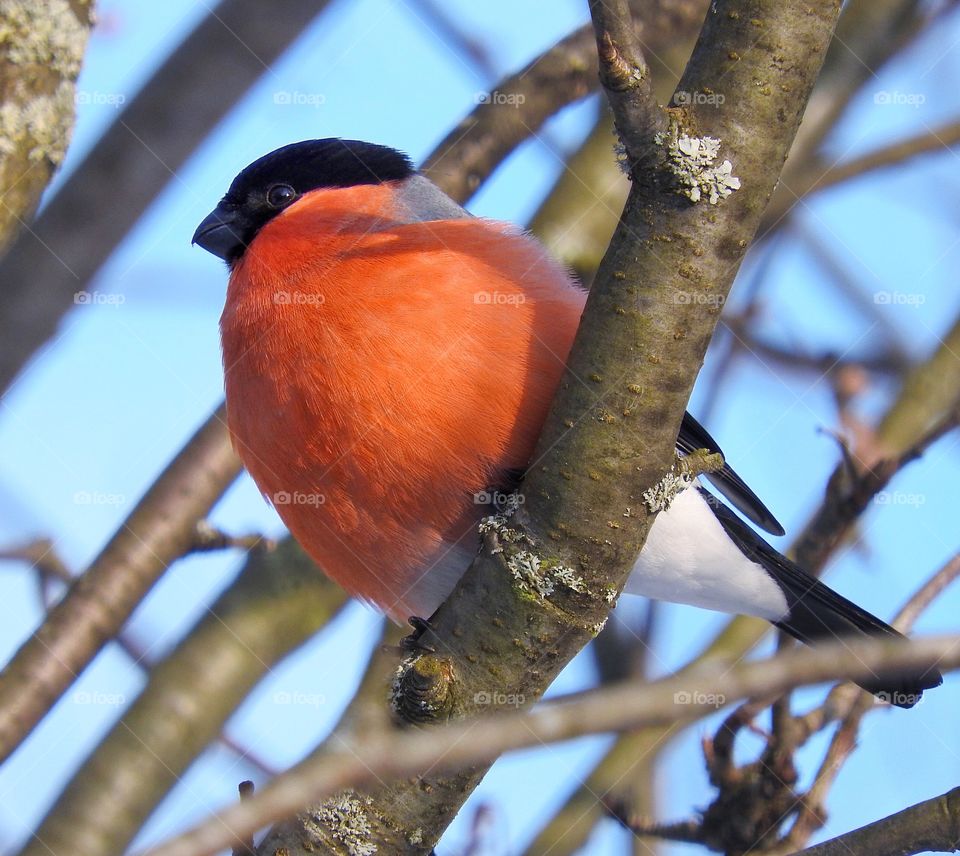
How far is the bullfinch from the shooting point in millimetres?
2627

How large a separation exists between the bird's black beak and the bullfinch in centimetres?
8

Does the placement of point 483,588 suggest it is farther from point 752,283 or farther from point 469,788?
point 752,283

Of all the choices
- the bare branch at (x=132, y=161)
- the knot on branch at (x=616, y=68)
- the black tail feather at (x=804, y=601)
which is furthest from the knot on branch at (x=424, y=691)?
the black tail feather at (x=804, y=601)

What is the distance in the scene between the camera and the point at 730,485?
11.2 ft

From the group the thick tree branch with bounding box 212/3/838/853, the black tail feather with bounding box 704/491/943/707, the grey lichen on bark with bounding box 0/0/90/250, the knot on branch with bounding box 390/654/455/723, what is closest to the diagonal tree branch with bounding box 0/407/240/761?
the thick tree branch with bounding box 212/3/838/853

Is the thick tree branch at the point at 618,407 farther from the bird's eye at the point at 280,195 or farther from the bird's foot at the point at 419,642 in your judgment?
the bird's eye at the point at 280,195

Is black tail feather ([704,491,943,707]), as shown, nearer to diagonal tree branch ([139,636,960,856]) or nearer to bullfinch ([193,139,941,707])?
bullfinch ([193,139,941,707])

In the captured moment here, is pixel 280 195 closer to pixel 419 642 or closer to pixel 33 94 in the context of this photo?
pixel 33 94

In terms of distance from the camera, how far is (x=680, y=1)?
3848 mm

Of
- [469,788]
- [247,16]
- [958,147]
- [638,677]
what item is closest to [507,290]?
[247,16]

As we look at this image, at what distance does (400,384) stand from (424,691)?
83 centimetres

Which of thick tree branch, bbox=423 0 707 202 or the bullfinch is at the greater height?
thick tree branch, bbox=423 0 707 202

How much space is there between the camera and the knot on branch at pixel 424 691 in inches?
80.1

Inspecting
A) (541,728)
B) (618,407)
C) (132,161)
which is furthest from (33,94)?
(541,728)
